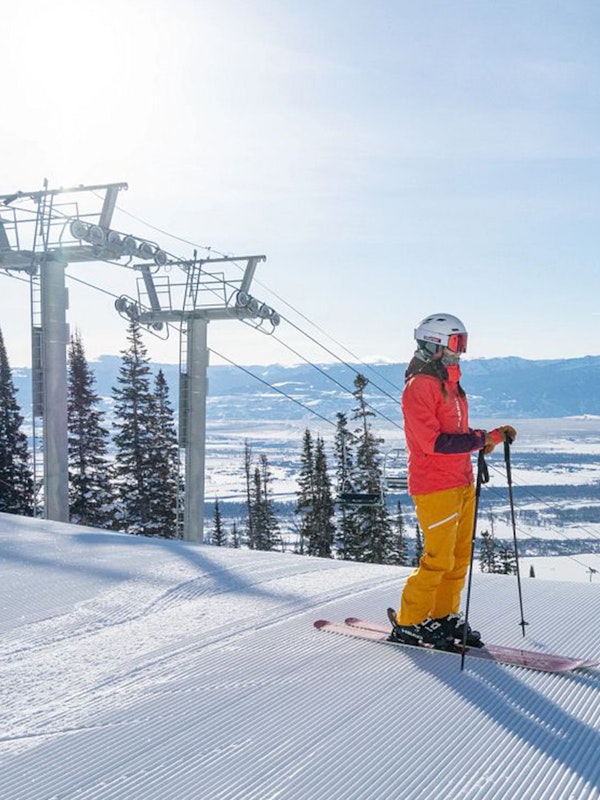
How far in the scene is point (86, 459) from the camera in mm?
31938

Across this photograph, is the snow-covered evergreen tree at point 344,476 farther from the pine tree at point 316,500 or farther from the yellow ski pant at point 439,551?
the yellow ski pant at point 439,551

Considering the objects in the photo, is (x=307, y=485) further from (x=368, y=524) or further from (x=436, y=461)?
(x=436, y=461)

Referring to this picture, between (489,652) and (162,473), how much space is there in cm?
2937

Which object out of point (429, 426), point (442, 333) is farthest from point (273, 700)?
point (442, 333)

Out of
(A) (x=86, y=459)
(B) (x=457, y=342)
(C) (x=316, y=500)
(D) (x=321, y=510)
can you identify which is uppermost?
(B) (x=457, y=342)

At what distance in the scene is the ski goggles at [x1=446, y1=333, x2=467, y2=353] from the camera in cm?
459

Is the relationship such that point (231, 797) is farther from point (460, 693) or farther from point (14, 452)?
point (14, 452)

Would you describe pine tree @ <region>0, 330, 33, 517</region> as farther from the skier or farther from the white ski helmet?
the white ski helmet

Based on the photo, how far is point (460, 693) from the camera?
389 centimetres

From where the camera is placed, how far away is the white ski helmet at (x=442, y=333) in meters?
4.59

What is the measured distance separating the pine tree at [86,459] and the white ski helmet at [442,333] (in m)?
27.6

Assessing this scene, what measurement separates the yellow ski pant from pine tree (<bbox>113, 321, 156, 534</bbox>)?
28.0 meters

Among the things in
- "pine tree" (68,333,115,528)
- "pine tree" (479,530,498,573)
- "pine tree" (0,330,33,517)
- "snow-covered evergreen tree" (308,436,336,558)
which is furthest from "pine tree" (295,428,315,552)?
"pine tree" (479,530,498,573)

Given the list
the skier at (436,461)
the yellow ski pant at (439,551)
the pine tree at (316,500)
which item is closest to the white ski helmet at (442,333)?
the skier at (436,461)
